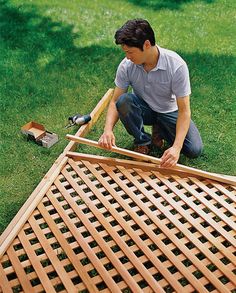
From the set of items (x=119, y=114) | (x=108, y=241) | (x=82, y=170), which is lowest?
(x=108, y=241)

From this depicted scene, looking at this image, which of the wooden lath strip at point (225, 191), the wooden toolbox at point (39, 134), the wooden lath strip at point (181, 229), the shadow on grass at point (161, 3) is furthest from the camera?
the shadow on grass at point (161, 3)

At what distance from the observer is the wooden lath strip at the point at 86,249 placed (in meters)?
2.78

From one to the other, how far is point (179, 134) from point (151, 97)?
47cm

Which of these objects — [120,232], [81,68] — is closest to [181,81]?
[120,232]

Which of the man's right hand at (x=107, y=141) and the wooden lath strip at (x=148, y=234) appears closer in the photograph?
the wooden lath strip at (x=148, y=234)

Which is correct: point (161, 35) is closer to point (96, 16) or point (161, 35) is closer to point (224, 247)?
point (96, 16)

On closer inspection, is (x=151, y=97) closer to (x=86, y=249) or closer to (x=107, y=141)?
(x=107, y=141)

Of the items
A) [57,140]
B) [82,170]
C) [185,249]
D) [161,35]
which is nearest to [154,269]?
[185,249]

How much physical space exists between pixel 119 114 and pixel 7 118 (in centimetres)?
133

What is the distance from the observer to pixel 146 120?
4051 millimetres

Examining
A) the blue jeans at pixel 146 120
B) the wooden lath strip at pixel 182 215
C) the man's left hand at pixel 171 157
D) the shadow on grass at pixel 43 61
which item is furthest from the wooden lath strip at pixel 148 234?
the shadow on grass at pixel 43 61

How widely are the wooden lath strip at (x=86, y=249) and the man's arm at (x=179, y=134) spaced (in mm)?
810

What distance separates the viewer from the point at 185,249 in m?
3.02

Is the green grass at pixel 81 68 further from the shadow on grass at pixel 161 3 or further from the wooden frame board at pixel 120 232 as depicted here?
the wooden frame board at pixel 120 232
